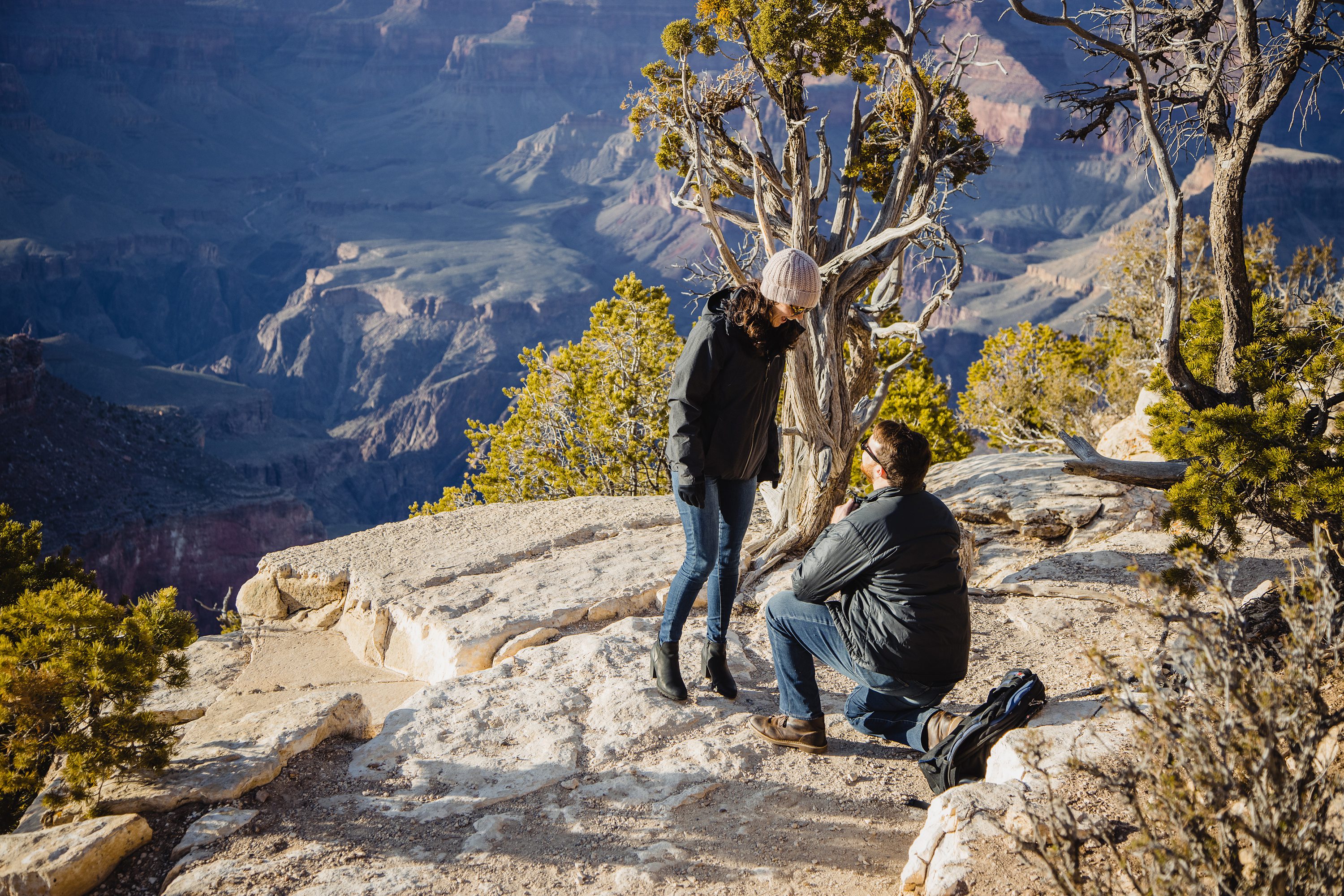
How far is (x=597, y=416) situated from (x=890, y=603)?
1210 centimetres

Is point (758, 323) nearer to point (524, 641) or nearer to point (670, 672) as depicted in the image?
point (670, 672)

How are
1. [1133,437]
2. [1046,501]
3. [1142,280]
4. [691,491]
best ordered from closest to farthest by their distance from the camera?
[691,491] < [1046,501] < [1133,437] < [1142,280]

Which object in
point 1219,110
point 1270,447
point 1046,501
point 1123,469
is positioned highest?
point 1219,110

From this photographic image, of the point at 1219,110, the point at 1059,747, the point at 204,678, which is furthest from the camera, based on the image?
the point at 204,678

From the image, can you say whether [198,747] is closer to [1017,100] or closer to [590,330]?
[590,330]

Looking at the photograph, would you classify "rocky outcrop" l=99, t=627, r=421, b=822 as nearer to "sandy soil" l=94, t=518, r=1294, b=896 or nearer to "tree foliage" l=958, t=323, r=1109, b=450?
"sandy soil" l=94, t=518, r=1294, b=896

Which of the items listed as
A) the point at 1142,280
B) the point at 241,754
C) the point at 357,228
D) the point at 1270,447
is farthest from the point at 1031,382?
the point at 357,228

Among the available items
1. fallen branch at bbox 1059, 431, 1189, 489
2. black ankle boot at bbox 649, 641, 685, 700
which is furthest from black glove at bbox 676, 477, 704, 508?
fallen branch at bbox 1059, 431, 1189, 489

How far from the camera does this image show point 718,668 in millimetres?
4469

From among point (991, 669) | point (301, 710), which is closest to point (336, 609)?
point (301, 710)

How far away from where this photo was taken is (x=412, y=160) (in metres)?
187

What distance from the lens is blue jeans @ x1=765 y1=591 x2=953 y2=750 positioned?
3695mm

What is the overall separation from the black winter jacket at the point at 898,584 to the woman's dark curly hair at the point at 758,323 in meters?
0.77

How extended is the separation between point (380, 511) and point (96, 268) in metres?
66.8
